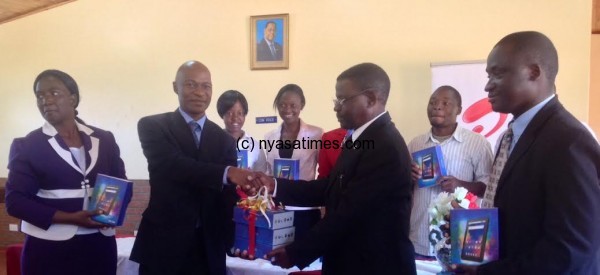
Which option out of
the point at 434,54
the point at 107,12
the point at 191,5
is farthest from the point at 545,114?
the point at 107,12

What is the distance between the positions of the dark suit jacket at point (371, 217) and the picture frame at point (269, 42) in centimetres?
376

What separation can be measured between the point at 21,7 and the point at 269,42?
12.4 ft

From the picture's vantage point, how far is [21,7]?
20.2ft

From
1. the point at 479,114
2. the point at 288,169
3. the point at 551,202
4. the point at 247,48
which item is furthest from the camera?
the point at 247,48

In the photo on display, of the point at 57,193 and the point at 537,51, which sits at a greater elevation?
the point at 537,51

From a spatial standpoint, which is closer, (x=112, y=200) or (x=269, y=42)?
(x=112, y=200)

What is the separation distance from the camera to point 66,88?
2.34 m

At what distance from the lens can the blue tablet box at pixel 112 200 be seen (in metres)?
2.17

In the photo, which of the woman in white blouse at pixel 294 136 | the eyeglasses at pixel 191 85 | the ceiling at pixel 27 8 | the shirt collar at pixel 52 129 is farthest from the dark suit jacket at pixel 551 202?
the ceiling at pixel 27 8

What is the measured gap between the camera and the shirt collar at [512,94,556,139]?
1479 mm

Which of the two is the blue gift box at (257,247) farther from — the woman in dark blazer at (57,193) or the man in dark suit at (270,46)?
the man in dark suit at (270,46)

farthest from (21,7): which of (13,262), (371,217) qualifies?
(371,217)

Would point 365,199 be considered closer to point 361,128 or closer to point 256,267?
point 361,128

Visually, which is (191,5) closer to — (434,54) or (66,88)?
(434,54)
